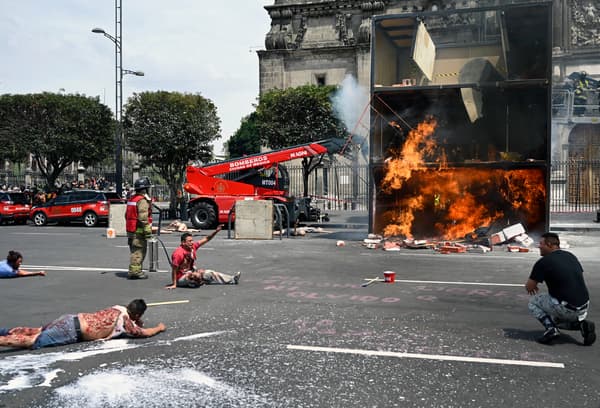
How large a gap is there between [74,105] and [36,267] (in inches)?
1018

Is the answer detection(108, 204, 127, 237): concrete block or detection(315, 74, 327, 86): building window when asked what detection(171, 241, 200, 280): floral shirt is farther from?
detection(315, 74, 327, 86): building window

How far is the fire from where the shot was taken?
16609mm

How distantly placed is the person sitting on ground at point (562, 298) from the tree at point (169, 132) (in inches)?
922

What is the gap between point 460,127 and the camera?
17547 mm

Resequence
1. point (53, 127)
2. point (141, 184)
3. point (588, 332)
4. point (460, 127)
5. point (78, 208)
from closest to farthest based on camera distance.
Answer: point (588, 332)
point (141, 184)
point (460, 127)
point (78, 208)
point (53, 127)

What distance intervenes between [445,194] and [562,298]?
11659 millimetres

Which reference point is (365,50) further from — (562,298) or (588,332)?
(588,332)

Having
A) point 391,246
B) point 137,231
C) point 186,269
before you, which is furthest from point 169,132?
point 186,269

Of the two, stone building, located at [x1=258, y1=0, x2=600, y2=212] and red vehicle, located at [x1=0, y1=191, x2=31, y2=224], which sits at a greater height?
stone building, located at [x1=258, y1=0, x2=600, y2=212]

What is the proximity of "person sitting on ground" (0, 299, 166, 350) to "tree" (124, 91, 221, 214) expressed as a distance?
21826 millimetres

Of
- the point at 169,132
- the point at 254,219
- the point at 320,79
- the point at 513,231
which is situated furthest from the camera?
the point at 320,79

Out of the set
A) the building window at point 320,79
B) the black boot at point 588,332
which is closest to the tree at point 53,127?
the building window at point 320,79

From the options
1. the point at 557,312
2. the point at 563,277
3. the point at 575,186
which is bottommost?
the point at 557,312

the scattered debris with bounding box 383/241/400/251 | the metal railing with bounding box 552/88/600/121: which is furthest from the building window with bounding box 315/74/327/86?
the scattered debris with bounding box 383/241/400/251
